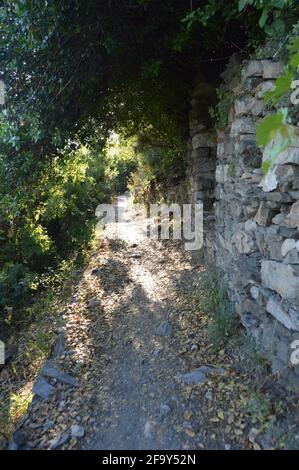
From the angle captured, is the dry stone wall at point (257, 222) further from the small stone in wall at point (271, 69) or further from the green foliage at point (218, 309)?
the green foliage at point (218, 309)

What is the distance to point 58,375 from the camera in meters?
3.04

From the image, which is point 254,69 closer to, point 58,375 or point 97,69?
point 97,69

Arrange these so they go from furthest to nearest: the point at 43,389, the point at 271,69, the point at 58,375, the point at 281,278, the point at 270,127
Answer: the point at 58,375, the point at 43,389, the point at 271,69, the point at 281,278, the point at 270,127

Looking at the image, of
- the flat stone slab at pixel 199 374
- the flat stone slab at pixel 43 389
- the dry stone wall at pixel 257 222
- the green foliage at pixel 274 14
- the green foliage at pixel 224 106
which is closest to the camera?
the green foliage at pixel 274 14

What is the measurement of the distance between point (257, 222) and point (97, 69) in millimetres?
2622

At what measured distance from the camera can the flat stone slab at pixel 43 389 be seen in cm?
282

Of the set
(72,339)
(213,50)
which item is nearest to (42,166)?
(72,339)

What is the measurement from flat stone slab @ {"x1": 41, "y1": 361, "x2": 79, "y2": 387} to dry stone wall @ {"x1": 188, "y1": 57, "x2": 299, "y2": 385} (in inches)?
62.6

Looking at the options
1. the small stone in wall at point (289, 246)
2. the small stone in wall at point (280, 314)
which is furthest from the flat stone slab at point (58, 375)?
the small stone in wall at point (289, 246)

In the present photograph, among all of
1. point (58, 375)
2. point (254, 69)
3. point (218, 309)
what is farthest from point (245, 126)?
point (58, 375)

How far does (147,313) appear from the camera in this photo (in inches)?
160

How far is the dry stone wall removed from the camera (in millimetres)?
2279

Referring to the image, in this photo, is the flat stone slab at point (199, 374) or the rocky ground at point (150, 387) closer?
the rocky ground at point (150, 387)

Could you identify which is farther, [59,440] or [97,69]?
[97,69]
